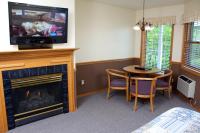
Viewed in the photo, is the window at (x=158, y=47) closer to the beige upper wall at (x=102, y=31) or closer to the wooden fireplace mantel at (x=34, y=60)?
the beige upper wall at (x=102, y=31)

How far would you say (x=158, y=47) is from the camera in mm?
5051

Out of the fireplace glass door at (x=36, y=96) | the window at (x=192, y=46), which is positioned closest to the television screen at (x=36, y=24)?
the fireplace glass door at (x=36, y=96)

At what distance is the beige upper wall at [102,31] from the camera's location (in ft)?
13.7

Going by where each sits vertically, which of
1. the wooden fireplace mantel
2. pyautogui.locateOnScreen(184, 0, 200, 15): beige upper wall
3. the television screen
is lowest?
the wooden fireplace mantel

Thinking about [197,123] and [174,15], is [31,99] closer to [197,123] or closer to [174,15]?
[197,123]

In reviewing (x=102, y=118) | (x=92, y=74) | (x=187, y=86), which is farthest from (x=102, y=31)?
(x=187, y=86)

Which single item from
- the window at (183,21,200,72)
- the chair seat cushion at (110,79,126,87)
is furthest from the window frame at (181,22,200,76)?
the chair seat cushion at (110,79,126,87)

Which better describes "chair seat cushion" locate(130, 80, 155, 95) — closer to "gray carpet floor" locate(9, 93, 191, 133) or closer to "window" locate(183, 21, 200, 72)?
"gray carpet floor" locate(9, 93, 191, 133)

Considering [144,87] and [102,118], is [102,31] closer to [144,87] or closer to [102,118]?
[144,87]

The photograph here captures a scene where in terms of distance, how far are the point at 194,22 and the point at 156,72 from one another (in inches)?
54.6

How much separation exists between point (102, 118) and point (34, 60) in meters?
1.60

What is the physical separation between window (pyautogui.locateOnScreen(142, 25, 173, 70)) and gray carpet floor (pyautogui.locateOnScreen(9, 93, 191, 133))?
1184 mm

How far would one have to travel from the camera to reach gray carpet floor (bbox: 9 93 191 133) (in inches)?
114

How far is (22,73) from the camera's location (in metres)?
2.86
